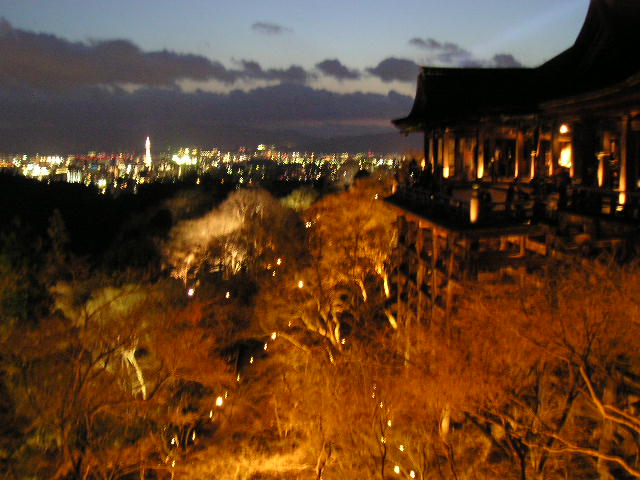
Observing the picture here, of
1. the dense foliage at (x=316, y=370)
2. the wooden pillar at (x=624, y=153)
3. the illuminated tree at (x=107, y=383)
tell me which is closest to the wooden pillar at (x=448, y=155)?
the dense foliage at (x=316, y=370)

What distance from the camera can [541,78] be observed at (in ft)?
54.6

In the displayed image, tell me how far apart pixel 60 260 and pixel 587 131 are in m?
23.6

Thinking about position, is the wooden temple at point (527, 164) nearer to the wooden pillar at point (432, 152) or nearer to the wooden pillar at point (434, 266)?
the wooden pillar at point (434, 266)

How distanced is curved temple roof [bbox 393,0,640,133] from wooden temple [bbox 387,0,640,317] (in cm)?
4

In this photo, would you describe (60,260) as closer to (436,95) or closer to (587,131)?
(436,95)

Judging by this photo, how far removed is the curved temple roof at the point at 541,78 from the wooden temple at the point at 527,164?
41 mm

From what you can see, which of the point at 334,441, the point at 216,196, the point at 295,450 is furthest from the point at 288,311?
the point at 216,196

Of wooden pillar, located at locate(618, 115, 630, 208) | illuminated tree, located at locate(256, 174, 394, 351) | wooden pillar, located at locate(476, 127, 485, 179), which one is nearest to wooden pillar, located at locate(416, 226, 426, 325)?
wooden pillar, located at locate(476, 127, 485, 179)

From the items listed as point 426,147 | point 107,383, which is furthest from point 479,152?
point 107,383

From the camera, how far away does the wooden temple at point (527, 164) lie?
1107cm

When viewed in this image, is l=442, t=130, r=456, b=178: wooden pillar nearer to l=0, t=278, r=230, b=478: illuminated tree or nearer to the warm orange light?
the warm orange light

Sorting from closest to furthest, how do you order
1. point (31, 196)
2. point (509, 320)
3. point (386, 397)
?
1. point (509, 320)
2. point (386, 397)
3. point (31, 196)

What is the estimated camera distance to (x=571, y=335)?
942 cm

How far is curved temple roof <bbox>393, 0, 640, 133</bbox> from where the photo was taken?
1234 centimetres
